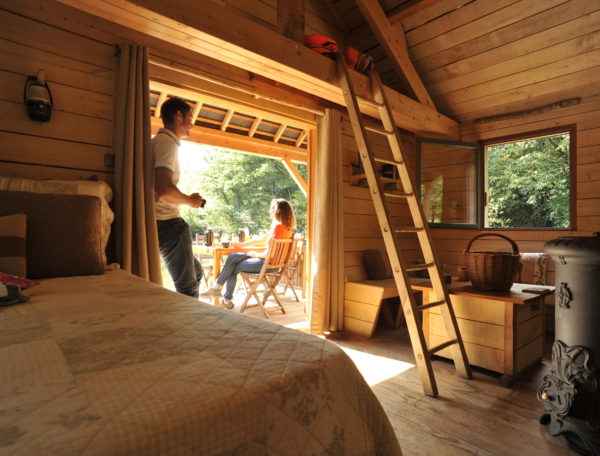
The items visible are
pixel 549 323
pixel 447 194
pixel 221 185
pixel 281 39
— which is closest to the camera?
pixel 281 39

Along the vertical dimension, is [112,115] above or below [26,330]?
above

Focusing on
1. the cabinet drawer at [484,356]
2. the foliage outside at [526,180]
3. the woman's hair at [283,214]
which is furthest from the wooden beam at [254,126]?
the foliage outside at [526,180]

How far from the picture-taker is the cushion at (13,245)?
1.33 metres

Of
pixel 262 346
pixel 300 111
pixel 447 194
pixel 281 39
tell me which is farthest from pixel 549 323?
pixel 262 346

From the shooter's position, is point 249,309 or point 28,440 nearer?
point 28,440

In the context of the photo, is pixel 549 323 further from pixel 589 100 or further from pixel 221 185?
pixel 221 185

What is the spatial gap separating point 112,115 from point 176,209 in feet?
2.28

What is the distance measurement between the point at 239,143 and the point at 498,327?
11.8 ft

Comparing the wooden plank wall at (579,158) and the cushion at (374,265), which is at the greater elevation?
the wooden plank wall at (579,158)

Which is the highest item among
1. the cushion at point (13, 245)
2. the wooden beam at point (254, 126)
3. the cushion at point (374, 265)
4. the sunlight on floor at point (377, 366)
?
the wooden beam at point (254, 126)

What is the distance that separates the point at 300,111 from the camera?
3.51 m

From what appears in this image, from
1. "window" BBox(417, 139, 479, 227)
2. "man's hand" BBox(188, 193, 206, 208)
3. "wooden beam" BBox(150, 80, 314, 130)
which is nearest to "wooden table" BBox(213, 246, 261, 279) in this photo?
"wooden beam" BBox(150, 80, 314, 130)

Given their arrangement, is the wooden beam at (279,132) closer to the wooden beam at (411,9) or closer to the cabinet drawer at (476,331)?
the wooden beam at (411,9)

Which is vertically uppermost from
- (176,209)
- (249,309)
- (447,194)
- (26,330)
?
(447,194)
